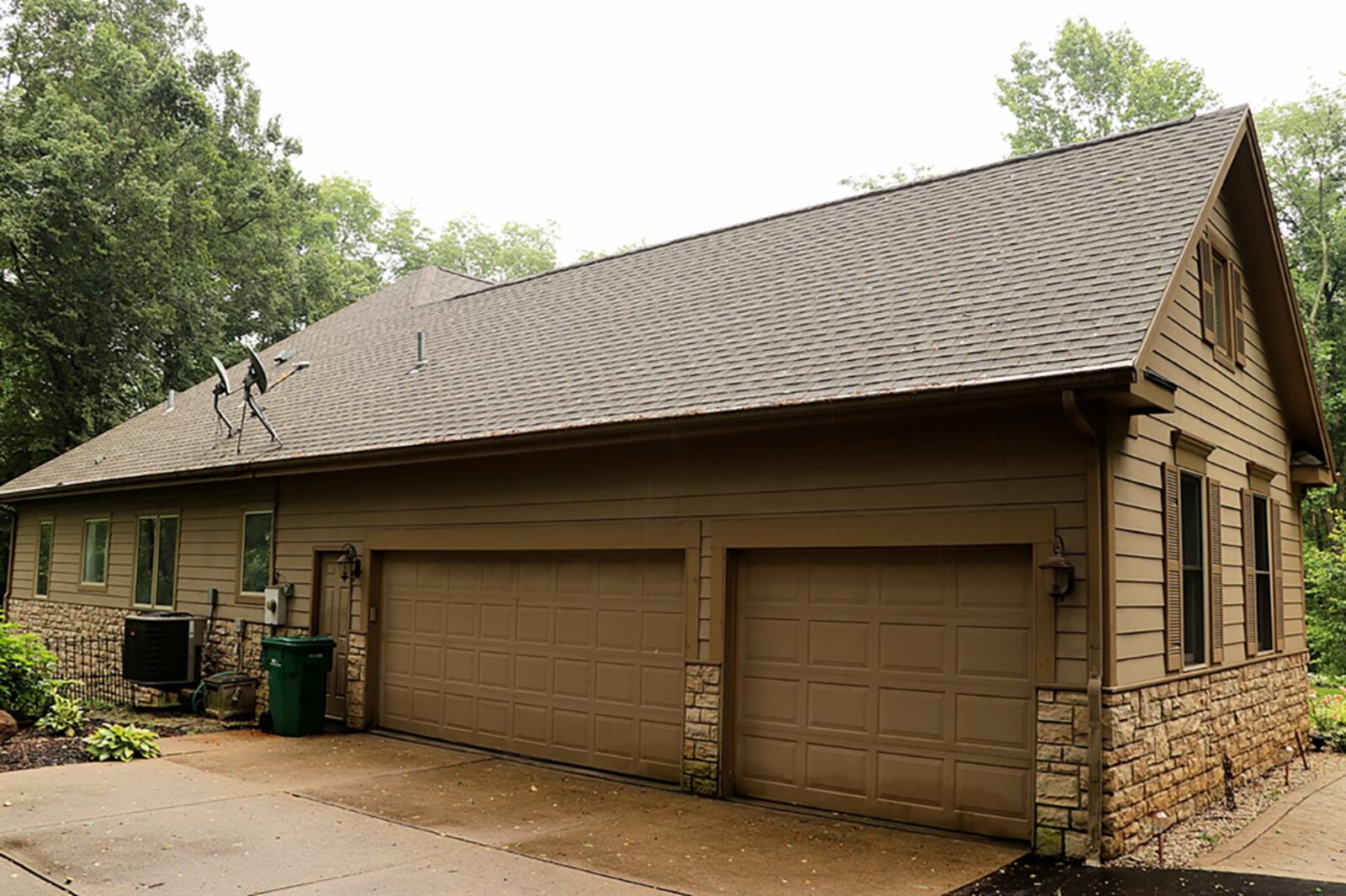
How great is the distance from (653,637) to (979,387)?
3707 millimetres

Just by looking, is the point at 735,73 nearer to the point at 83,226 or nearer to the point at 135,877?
the point at 83,226

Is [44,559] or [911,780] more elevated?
[44,559]

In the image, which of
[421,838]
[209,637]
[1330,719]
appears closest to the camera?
[421,838]

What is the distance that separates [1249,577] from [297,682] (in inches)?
367

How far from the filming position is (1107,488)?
7035 millimetres

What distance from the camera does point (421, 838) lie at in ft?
24.1

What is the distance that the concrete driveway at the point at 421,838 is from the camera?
6332 millimetres

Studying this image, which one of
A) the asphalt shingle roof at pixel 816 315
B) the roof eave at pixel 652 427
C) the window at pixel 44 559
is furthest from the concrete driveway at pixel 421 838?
the window at pixel 44 559

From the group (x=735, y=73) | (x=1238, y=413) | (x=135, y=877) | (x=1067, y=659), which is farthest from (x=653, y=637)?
(x=735, y=73)

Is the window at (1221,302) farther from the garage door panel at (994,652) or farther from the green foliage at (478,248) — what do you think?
the green foliage at (478,248)

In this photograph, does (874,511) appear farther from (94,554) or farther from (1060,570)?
(94,554)

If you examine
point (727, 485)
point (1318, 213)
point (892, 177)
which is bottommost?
point (727, 485)

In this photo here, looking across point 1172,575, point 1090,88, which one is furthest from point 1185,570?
point 1090,88

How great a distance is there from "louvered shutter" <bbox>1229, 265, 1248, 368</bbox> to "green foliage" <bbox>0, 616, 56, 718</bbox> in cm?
1215
